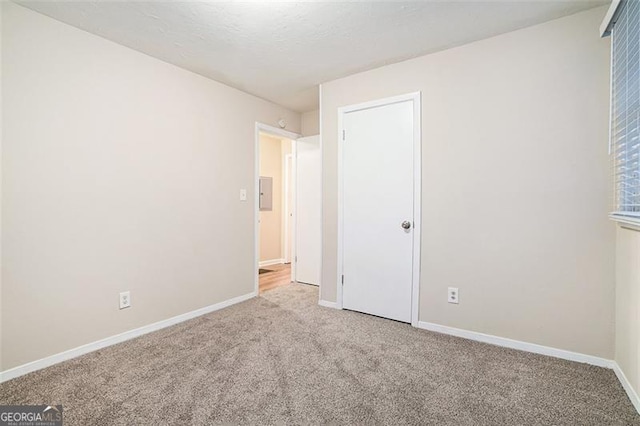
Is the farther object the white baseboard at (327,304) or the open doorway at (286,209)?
the open doorway at (286,209)

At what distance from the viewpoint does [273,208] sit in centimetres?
569

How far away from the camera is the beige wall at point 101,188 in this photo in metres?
1.91

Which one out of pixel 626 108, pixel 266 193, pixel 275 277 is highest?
pixel 626 108

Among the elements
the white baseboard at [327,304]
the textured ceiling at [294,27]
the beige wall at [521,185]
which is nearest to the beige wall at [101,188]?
the textured ceiling at [294,27]

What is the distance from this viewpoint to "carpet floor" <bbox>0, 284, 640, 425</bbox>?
154 centimetres

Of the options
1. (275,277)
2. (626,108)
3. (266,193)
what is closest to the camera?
(626,108)

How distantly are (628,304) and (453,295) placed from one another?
3.39 ft

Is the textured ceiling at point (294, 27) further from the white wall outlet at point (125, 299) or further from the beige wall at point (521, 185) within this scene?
the white wall outlet at point (125, 299)

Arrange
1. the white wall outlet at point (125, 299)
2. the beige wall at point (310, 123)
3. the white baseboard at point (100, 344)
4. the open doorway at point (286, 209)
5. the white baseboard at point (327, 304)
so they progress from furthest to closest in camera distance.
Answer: the beige wall at point (310, 123) < the open doorway at point (286, 209) < the white baseboard at point (327, 304) < the white wall outlet at point (125, 299) < the white baseboard at point (100, 344)

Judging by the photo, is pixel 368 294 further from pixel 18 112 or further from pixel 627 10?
pixel 18 112

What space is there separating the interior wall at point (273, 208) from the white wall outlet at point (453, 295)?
3.60m

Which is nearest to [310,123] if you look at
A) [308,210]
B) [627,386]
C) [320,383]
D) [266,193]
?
[308,210]

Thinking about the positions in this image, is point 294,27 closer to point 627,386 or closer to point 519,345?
point 519,345

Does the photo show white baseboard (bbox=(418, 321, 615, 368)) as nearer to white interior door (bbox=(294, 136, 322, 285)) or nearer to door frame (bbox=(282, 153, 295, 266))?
white interior door (bbox=(294, 136, 322, 285))
